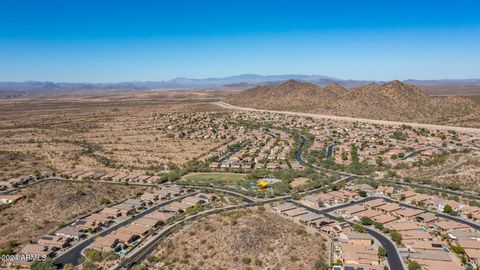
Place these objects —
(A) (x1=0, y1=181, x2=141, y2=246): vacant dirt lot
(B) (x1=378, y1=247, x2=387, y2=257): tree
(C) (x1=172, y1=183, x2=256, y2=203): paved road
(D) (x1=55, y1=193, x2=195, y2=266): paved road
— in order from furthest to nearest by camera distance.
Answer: (C) (x1=172, y1=183, x2=256, y2=203): paved road, (A) (x1=0, y1=181, x2=141, y2=246): vacant dirt lot, (B) (x1=378, y1=247, x2=387, y2=257): tree, (D) (x1=55, y1=193, x2=195, y2=266): paved road

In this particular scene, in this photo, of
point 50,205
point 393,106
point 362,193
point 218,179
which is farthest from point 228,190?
point 393,106

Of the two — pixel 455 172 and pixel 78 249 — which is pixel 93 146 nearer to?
pixel 78 249

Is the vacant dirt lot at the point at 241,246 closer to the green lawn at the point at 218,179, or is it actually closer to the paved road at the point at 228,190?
the paved road at the point at 228,190

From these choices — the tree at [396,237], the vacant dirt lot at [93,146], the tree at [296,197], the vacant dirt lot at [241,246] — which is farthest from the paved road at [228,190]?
the tree at [396,237]

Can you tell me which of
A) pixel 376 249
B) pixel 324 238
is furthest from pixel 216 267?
pixel 376 249

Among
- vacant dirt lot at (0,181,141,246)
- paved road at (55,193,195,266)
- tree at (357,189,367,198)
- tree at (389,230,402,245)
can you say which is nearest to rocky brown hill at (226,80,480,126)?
tree at (357,189,367,198)

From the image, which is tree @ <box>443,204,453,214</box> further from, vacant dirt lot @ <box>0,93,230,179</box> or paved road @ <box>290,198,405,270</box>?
vacant dirt lot @ <box>0,93,230,179</box>
